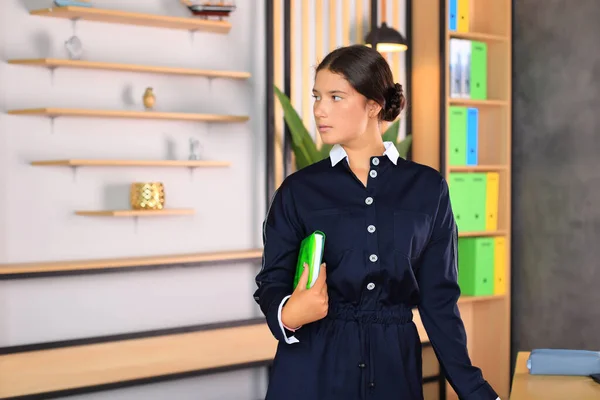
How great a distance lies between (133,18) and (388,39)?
132 cm

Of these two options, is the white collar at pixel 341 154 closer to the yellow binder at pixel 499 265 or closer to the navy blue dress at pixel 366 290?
the navy blue dress at pixel 366 290

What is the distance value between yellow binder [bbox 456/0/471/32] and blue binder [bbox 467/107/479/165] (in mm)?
427

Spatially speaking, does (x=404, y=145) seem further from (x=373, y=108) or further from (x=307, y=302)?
(x=307, y=302)

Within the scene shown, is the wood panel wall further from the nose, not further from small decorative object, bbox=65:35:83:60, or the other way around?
the nose

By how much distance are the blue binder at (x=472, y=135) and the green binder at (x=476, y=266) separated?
43 cm

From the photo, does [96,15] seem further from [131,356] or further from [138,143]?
[131,356]

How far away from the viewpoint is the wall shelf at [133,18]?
11.7 feet

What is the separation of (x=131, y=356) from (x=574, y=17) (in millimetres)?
2738

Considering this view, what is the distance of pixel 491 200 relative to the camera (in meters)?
4.59

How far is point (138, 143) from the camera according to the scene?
390 centimetres

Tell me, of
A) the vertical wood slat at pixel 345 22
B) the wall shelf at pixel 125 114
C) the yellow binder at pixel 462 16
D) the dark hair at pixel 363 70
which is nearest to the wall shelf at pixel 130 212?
the wall shelf at pixel 125 114

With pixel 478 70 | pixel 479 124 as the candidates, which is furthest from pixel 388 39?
pixel 479 124

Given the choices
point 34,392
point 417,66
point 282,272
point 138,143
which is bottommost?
point 34,392

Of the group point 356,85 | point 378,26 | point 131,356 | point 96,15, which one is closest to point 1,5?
point 96,15
